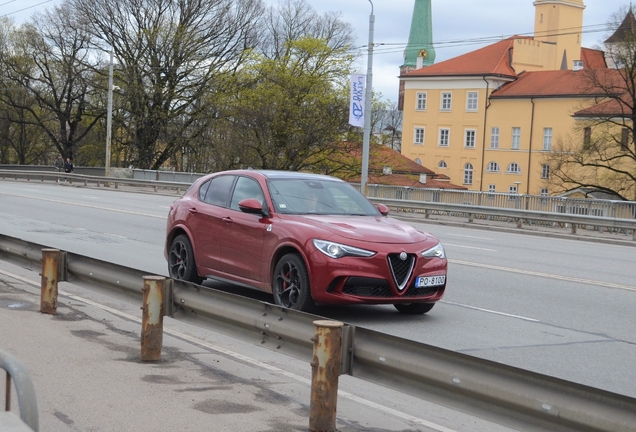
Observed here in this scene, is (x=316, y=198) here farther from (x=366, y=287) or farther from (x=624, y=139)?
(x=624, y=139)

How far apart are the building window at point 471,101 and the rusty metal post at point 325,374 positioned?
89433 millimetres

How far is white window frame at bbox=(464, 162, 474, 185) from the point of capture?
308ft

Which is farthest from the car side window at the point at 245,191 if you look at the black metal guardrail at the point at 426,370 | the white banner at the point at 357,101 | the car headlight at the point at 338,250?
the white banner at the point at 357,101

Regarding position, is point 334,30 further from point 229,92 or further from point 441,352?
point 441,352

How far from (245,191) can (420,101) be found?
8821 centimetres

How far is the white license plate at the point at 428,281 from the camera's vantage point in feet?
32.8

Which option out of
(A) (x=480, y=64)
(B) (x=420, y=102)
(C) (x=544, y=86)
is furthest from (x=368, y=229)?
(B) (x=420, y=102)

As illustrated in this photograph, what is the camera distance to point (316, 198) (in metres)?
11.1

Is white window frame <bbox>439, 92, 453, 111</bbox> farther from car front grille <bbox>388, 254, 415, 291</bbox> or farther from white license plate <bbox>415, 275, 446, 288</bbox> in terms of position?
car front grille <bbox>388, 254, 415, 291</bbox>

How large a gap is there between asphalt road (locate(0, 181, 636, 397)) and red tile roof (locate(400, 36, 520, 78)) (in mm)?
70009

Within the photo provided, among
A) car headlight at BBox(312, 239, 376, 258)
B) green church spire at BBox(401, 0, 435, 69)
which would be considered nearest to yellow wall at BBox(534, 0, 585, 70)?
green church spire at BBox(401, 0, 435, 69)

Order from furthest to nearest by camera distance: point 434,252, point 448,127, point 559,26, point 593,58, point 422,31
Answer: point 422,31
point 593,58
point 559,26
point 448,127
point 434,252

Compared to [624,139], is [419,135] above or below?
above

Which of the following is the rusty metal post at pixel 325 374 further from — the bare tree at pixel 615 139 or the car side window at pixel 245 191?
the bare tree at pixel 615 139
